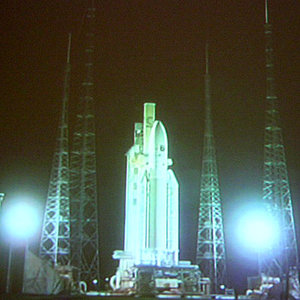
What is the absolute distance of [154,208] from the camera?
33.3 meters

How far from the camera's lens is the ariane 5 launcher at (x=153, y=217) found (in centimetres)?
3281

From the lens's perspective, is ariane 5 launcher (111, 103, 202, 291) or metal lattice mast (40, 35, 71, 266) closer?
ariane 5 launcher (111, 103, 202, 291)

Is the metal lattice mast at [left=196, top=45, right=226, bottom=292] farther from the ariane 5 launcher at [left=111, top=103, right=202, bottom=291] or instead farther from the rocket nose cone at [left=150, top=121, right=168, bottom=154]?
the rocket nose cone at [left=150, top=121, right=168, bottom=154]

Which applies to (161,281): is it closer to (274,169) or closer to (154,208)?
(154,208)

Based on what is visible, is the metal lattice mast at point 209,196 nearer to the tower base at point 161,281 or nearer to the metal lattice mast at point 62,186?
the tower base at point 161,281

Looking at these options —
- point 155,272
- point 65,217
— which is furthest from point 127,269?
point 65,217

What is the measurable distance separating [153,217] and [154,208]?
55 cm

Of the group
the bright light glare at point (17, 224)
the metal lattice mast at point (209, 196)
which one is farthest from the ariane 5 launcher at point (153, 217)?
the bright light glare at point (17, 224)

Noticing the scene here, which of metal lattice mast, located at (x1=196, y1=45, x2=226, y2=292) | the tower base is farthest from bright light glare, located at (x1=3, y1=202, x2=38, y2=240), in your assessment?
metal lattice mast, located at (x1=196, y1=45, x2=226, y2=292)

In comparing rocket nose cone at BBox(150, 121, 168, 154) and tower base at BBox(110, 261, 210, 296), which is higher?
rocket nose cone at BBox(150, 121, 168, 154)

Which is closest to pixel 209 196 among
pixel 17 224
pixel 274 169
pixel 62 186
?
pixel 274 169

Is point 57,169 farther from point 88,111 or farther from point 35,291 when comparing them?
point 35,291

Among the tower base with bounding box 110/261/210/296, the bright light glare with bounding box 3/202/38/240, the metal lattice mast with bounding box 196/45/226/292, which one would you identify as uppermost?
the metal lattice mast with bounding box 196/45/226/292

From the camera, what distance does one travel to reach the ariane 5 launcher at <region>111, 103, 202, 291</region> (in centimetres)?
3281
